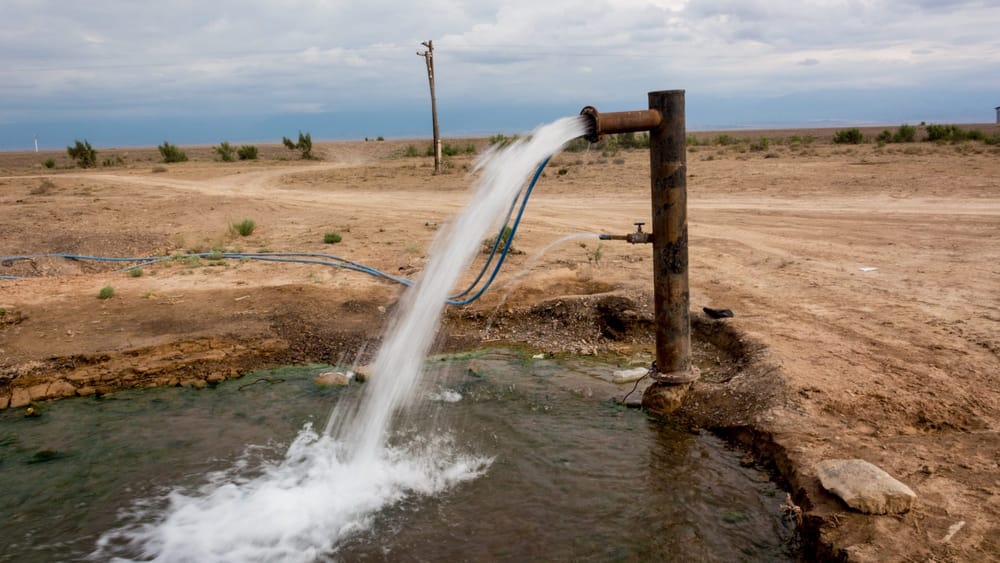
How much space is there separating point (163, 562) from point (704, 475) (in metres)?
3.09

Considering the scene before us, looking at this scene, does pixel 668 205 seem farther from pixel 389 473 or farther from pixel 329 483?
pixel 329 483

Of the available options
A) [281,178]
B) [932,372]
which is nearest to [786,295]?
[932,372]

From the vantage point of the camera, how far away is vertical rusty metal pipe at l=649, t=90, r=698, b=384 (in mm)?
4125

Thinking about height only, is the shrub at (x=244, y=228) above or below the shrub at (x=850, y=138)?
below

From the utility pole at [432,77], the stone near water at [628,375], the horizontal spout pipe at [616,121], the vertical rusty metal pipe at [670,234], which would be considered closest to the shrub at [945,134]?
the utility pole at [432,77]

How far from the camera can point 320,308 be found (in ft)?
23.4

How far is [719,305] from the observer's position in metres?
6.38

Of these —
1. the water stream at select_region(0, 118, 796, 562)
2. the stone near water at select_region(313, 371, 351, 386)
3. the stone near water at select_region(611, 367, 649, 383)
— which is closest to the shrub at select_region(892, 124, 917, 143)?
the stone near water at select_region(611, 367, 649, 383)

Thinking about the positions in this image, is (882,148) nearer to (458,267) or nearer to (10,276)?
(458,267)

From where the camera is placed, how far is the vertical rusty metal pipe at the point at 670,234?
13.5ft

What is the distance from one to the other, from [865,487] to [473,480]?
7.07 ft

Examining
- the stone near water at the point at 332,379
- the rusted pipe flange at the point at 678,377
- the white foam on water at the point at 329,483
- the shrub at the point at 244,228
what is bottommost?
the white foam on water at the point at 329,483

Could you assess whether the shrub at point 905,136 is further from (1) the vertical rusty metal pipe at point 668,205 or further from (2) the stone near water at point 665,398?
(1) the vertical rusty metal pipe at point 668,205

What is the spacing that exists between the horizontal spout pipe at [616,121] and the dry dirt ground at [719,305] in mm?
2016
